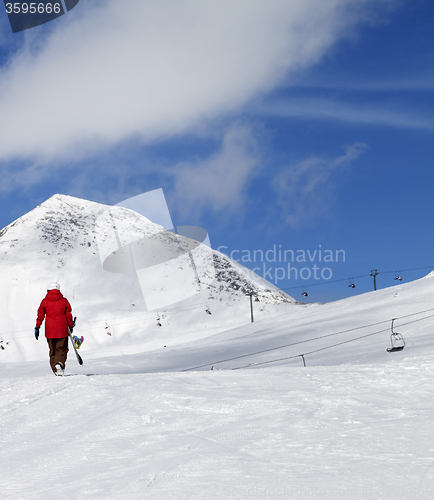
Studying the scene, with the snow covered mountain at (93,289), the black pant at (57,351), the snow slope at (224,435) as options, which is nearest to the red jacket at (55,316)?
the black pant at (57,351)

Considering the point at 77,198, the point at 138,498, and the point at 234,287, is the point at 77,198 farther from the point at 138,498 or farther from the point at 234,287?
the point at 138,498

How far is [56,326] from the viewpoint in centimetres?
948

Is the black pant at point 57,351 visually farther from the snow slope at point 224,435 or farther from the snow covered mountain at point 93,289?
the snow covered mountain at point 93,289

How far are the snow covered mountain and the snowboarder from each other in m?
38.1

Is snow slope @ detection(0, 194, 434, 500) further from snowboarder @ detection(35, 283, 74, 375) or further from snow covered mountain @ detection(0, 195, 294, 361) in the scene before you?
snow covered mountain @ detection(0, 195, 294, 361)

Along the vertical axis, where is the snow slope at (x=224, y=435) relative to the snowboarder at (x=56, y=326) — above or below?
below

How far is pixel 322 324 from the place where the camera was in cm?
2981

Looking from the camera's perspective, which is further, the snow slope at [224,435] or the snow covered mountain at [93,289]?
the snow covered mountain at [93,289]

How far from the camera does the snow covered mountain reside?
60469mm

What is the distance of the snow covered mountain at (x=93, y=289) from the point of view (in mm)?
60469

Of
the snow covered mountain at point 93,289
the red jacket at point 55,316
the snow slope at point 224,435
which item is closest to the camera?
the snow slope at point 224,435

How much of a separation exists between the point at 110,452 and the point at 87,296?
7204cm

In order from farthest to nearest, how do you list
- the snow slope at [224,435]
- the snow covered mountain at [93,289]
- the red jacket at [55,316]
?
the snow covered mountain at [93,289]
the red jacket at [55,316]
the snow slope at [224,435]

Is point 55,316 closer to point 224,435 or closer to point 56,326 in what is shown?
point 56,326
